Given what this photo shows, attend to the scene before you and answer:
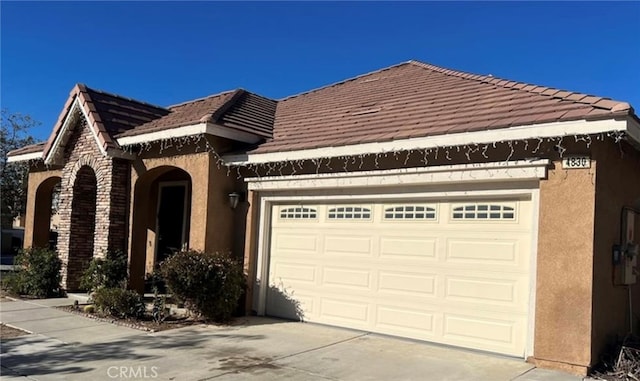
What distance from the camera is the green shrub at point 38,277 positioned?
12.5 metres

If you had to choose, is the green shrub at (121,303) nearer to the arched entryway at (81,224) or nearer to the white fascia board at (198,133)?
the arched entryway at (81,224)

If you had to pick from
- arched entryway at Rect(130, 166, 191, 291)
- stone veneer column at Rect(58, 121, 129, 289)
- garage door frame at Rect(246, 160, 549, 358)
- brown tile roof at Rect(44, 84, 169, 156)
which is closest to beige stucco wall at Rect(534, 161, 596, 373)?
garage door frame at Rect(246, 160, 549, 358)

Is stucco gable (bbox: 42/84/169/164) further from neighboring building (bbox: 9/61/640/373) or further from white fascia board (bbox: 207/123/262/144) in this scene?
white fascia board (bbox: 207/123/262/144)

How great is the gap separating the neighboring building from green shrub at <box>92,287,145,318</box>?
4.99 ft

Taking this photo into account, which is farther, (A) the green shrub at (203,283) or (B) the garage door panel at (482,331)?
(A) the green shrub at (203,283)

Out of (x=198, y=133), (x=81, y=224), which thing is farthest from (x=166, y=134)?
(x=81, y=224)

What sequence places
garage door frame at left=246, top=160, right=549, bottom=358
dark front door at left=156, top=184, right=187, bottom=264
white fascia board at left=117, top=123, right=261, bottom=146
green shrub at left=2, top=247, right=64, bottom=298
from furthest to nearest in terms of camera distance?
dark front door at left=156, top=184, right=187, bottom=264 → green shrub at left=2, top=247, right=64, bottom=298 → white fascia board at left=117, top=123, right=261, bottom=146 → garage door frame at left=246, top=160, right=549, bottom=358

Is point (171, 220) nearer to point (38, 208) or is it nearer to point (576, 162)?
point (38, 208)

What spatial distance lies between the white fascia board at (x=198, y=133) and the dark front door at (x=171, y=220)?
116 inches

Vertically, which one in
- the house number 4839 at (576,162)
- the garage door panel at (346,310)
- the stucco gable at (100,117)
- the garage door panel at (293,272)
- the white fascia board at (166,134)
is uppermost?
the stucco gable at (100,117)

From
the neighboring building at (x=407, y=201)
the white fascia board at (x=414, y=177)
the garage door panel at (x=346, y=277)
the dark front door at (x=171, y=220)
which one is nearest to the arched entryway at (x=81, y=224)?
the neighboring building at (x=407, y=201)

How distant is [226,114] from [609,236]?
7787 millimetres

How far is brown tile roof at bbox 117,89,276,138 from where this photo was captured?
11.0m

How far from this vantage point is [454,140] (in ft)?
25.3
